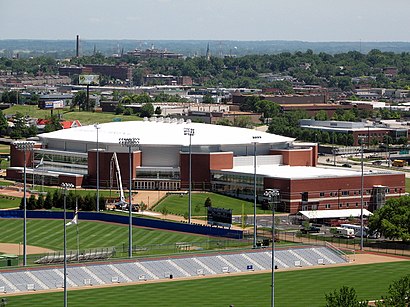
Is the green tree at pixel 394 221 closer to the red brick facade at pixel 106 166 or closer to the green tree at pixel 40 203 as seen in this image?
the green tree at pixel 40 203

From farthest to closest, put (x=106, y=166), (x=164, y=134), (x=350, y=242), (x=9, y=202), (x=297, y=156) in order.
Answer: (x=164, y=134) → (x=297, y=156) → (x=106, y=166) → (x=9, y=202) → (x=350, y=242)

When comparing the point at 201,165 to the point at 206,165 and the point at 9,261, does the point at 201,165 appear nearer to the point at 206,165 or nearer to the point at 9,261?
the point at 206,165

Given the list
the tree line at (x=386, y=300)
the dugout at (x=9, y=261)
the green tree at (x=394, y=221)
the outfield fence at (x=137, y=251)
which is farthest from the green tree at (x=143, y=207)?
the tree line at (x=386, y=300)

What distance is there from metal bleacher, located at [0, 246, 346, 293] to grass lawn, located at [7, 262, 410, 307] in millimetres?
1980

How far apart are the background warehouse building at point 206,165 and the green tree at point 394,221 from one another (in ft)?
61.5

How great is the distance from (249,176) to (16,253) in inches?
1456

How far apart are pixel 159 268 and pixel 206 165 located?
4537 centimetres

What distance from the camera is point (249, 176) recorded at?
128625 mm

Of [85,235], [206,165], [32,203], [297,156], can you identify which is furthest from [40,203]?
[297,156]

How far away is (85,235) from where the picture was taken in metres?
106

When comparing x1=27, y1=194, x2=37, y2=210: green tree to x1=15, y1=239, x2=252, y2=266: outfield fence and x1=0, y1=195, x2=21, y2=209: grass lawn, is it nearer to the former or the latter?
x1=0, y1=195, x2=21, y2=209: grass lawn

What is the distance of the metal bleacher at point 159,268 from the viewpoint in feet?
275

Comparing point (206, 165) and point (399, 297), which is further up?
point (399, 297)

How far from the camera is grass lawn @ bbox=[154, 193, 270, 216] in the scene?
397ft
